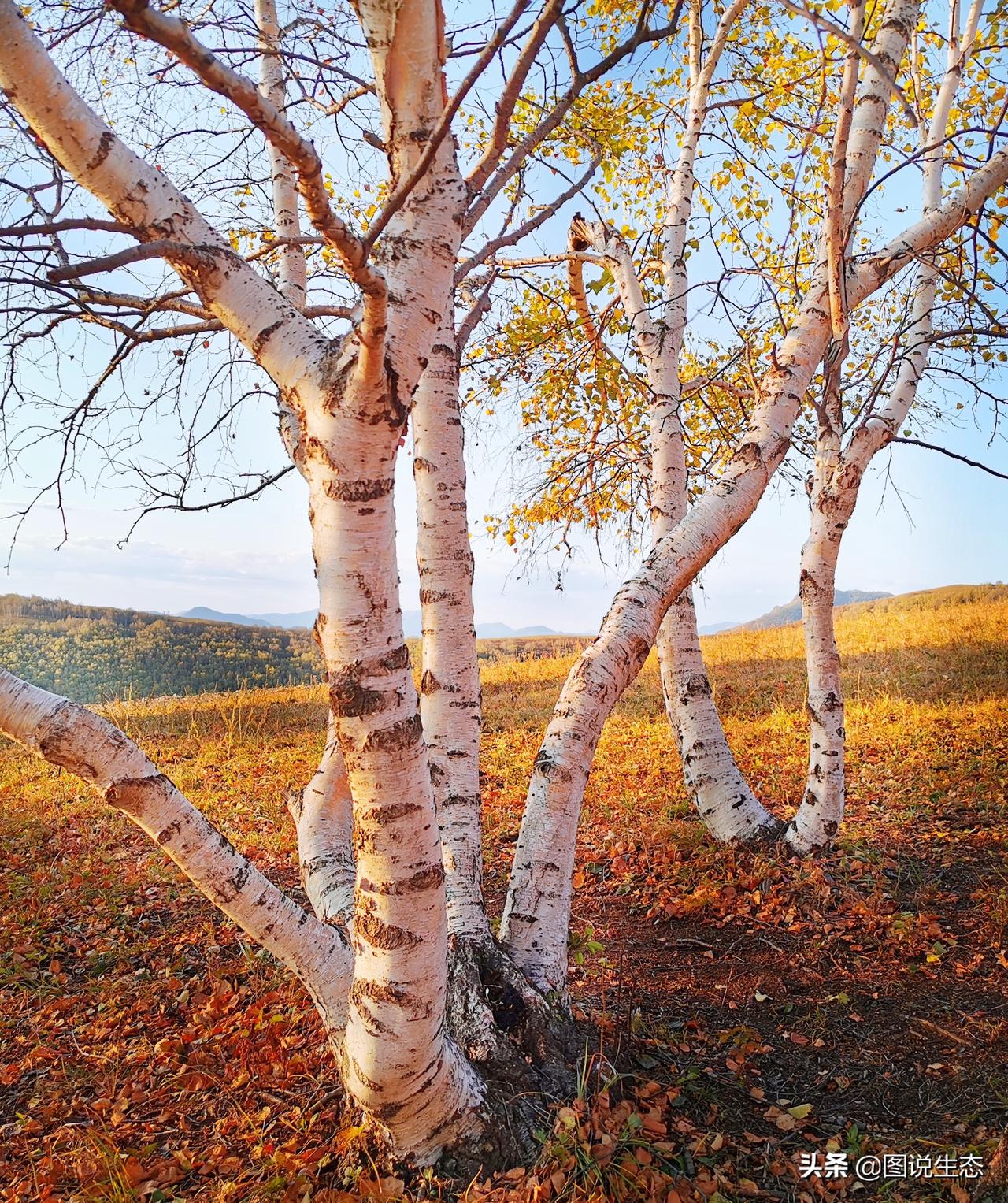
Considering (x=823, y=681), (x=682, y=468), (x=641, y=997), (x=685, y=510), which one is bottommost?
(x=641, y=997)

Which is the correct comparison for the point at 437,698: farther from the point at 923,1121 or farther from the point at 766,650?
the point at 766,650

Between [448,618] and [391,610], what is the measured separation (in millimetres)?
1235

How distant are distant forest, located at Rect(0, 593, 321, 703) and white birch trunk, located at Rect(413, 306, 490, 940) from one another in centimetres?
1080

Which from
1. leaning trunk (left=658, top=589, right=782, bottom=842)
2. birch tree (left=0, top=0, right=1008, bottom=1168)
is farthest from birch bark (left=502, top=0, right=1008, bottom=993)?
leaning trunk (left=658, top=589, right=782, bottom=842)

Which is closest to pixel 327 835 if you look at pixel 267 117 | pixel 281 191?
pixel 267 117

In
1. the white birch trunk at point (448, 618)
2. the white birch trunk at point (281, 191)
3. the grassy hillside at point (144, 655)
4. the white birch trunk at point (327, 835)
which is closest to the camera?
the white birch trunk at point (448, 618)

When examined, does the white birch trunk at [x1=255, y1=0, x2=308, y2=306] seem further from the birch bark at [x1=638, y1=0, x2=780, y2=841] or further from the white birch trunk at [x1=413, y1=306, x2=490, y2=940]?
the birch bark at [x1=638, y1=0, x2=780, y2=841]

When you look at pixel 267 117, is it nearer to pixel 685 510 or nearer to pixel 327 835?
pixel 327 835

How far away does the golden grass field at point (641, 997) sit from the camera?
2846mm

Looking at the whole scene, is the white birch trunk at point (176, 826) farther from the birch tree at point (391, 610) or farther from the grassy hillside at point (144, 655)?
the grassy hillside at point (144, 655)

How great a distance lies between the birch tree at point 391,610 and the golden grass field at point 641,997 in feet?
1.47

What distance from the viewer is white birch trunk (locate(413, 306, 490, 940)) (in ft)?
11.6

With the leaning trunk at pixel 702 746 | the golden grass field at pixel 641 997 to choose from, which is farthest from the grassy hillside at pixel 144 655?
the leaning trunk at pixel 702 746

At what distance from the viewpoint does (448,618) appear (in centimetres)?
368
